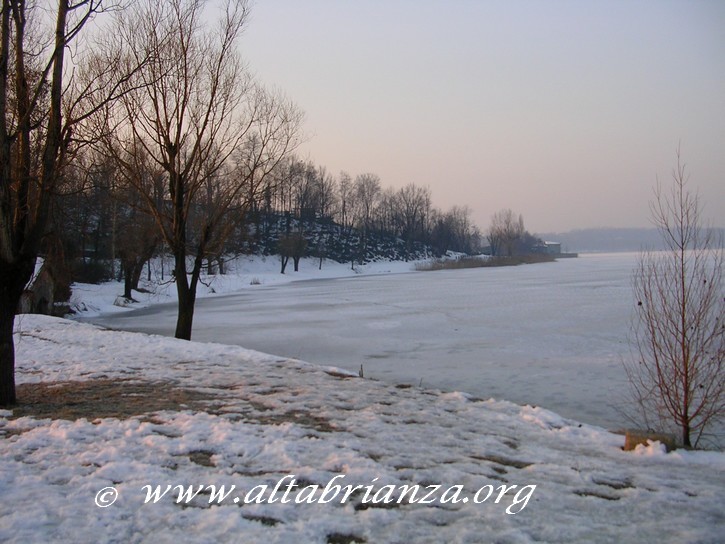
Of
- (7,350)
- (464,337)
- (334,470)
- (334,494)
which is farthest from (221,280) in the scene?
(334,494)

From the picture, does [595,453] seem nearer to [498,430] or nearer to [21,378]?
[498,430]

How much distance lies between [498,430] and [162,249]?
29768 millimetres

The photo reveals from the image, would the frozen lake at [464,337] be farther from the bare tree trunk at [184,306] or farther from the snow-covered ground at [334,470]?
the snow-covered ground at [334,470]

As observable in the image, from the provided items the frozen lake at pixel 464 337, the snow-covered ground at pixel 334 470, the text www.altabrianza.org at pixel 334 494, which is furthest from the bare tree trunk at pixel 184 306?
the text www.altabrianza.org at pixel 334 494

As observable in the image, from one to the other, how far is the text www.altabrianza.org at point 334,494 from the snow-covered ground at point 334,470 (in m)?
0.02

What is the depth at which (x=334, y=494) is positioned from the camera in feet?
14.5

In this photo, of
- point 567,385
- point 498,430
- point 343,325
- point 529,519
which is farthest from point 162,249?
point 529,519

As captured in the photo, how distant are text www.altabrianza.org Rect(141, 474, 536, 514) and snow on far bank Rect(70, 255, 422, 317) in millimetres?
11355

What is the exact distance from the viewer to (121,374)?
31.7 feet

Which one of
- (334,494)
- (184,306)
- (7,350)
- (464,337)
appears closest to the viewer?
(334,494)

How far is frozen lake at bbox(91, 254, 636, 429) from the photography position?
36.8 ft

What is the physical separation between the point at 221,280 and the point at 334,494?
4564cm

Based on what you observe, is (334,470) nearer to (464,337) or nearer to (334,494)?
(334,494)

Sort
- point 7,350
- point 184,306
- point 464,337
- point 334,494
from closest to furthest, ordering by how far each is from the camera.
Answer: point 334,494
point 7,350
point 184,306
point 464,337
